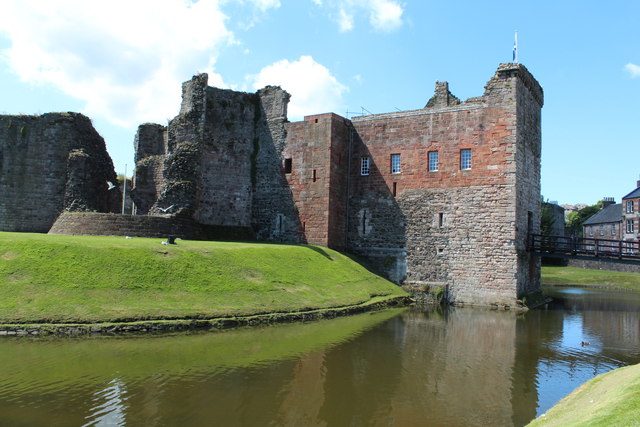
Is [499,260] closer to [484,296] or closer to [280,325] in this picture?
[484,296]

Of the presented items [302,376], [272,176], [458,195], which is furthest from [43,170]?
[302,376]

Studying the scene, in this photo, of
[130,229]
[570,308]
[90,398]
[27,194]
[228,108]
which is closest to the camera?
[90,398]

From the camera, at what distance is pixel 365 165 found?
101ft

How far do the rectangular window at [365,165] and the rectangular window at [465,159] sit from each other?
18.8 feet

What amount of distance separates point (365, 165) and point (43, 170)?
751 inches

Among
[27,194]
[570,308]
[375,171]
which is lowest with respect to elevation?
[570,308]

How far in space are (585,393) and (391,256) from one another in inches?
743

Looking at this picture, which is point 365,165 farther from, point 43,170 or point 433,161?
point 43,170

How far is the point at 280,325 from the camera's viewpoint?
17.5m

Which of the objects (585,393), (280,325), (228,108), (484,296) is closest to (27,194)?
(228,108)

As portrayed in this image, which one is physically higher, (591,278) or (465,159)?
(465,159)

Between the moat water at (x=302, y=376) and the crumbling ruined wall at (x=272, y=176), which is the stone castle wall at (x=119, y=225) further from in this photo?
the moat water at (x=302, y=376)

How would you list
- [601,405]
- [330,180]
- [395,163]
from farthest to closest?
[395,163]
[330,180]
[601,405]

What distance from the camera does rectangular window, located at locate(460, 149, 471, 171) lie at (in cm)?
2733
